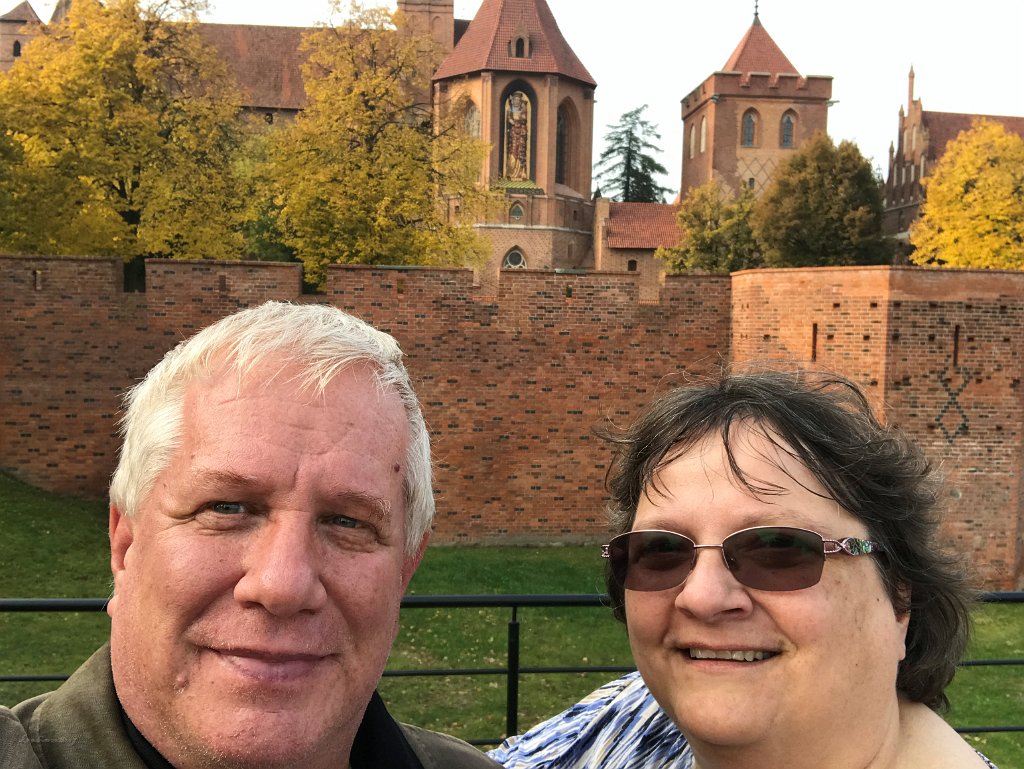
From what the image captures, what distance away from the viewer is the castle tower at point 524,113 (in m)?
38.0

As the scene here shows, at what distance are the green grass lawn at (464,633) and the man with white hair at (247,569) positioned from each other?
599cm

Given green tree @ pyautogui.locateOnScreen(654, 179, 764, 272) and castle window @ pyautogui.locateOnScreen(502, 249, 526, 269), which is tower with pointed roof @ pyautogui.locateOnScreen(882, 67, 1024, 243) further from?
castle window @ pyautogui.locateOnScreen(502, 249, 526, 269)

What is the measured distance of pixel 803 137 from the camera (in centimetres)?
4316

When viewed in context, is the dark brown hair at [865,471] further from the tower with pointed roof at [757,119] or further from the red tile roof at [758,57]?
the red tile roof at [758,57]

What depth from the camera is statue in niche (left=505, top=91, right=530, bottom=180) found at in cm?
3853

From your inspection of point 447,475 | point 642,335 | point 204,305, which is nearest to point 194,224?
point 204,305

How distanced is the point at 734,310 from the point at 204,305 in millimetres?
7435

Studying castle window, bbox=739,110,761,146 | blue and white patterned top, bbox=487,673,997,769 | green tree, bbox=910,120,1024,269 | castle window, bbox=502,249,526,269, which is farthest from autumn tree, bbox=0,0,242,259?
castle window, bbox=739,110,761,146

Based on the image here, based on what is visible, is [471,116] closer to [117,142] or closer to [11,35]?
[11,35]

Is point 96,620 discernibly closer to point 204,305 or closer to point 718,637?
point 204,305

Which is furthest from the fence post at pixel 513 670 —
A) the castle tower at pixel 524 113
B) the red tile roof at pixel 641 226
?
the red tile roof at pixel 641 226

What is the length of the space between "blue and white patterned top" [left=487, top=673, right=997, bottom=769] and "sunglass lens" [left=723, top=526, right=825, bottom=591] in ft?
1.51

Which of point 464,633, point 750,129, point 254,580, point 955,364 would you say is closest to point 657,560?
point 254,580

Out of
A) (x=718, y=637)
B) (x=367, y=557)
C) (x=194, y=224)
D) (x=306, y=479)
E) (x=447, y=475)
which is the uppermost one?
(x=194, y=224)
